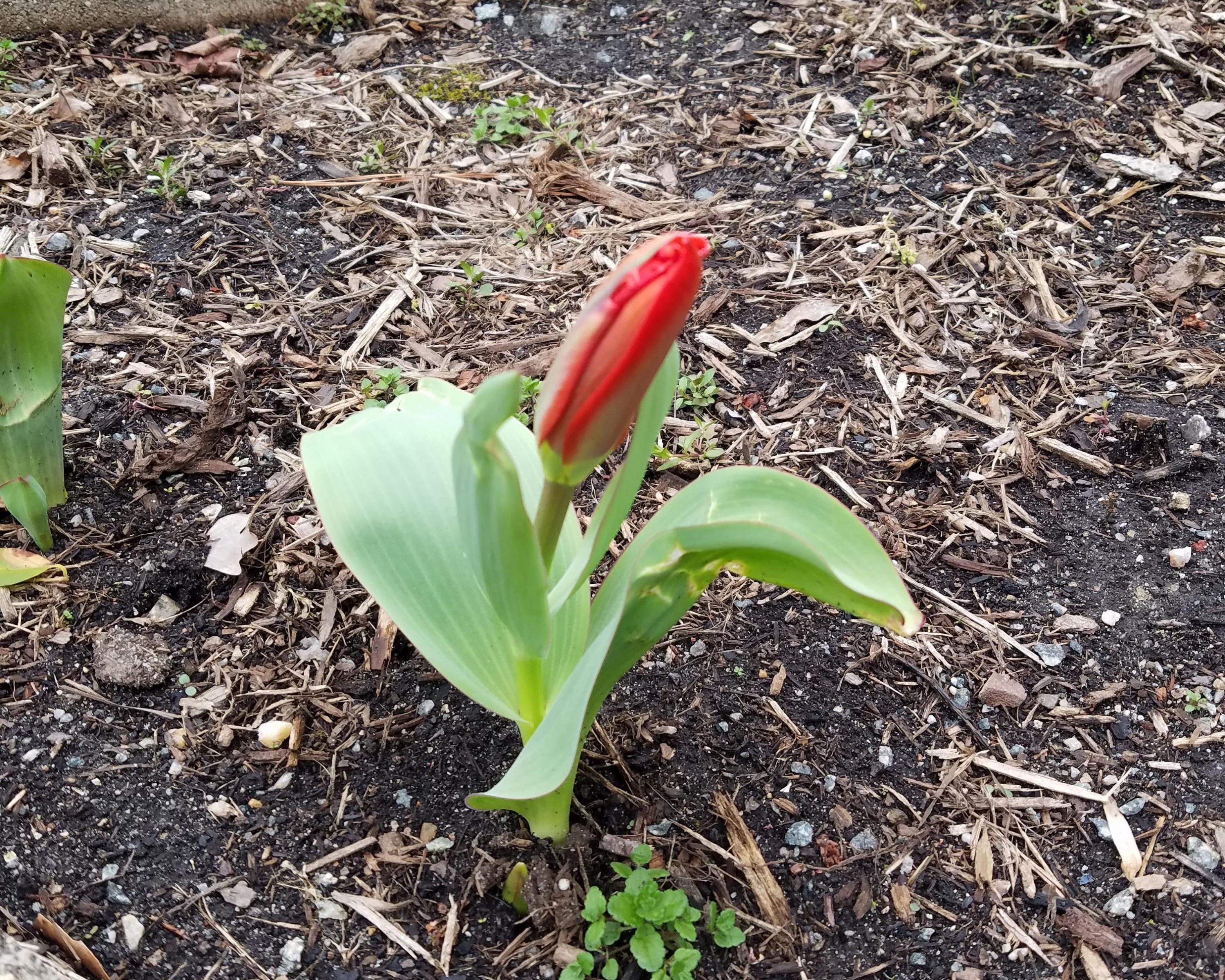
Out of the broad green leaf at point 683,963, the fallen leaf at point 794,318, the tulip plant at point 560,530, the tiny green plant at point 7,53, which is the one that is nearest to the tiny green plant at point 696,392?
the fallen leaf at point 794,318

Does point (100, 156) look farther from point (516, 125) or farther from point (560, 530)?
point (560, 530)

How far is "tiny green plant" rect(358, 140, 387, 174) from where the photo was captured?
296 centimetres

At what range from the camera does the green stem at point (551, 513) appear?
46.7 inches

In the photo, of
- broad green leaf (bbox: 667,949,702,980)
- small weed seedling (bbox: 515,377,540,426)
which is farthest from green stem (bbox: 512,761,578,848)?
small weed seedling (bbox: 515,377,540,426)

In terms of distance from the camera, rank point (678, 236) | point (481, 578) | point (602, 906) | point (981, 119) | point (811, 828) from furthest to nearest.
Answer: point (981, 119) < point (811, 828) < point (602, 906) < point (481, 578) < point (678, 236)

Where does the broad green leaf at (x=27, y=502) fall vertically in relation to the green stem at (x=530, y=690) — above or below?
below

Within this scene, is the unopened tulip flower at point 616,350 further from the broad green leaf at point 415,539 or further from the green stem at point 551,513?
the broad green leaf at point 415,539

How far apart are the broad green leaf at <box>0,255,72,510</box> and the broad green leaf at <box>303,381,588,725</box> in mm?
674

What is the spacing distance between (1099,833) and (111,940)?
1581mm

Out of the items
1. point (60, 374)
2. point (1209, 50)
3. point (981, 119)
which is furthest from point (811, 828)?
point (1209, 50)

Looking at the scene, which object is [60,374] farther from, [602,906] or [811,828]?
[811,828]

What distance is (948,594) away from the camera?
1.99 m

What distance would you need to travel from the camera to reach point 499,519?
108cm

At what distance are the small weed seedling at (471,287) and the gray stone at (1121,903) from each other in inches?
74.9
